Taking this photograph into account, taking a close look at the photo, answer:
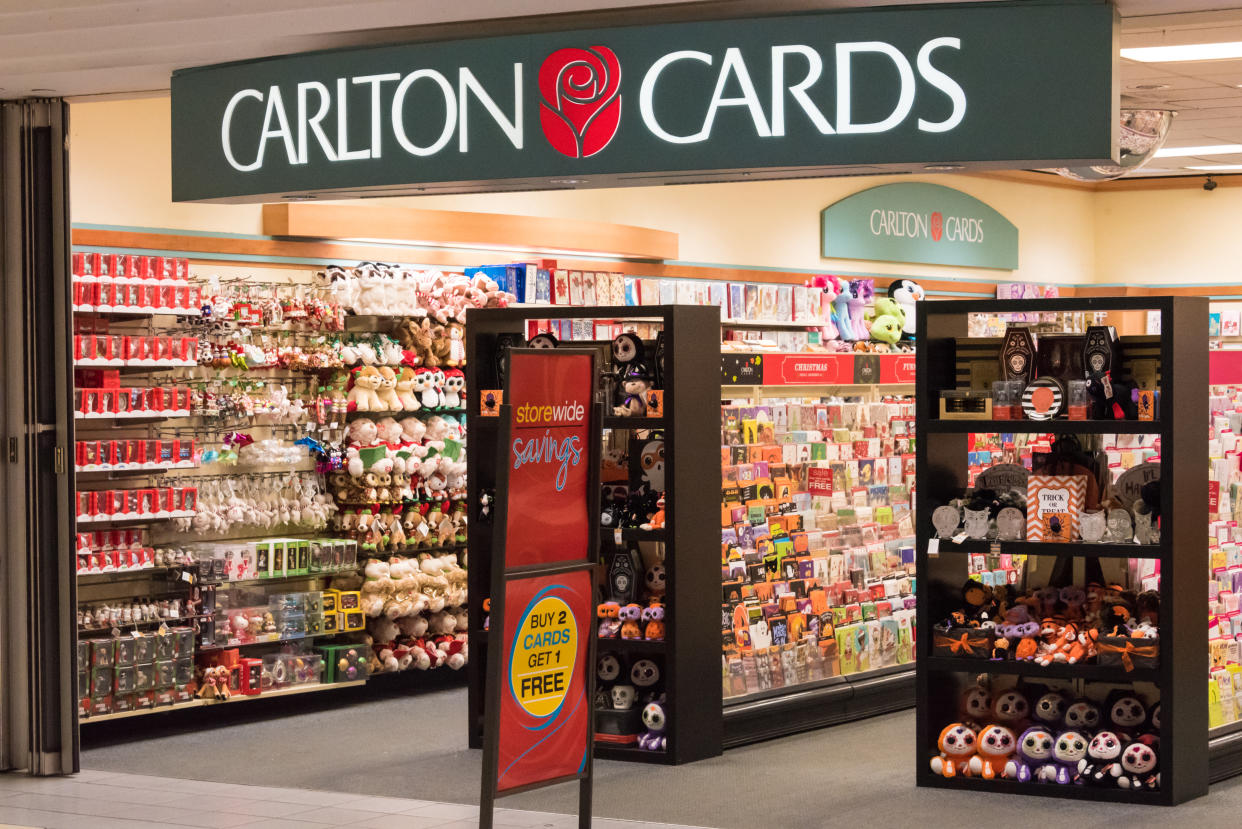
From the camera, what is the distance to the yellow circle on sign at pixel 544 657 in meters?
4.16

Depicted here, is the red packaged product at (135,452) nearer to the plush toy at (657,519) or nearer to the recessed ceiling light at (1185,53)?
the plush toy at (657,519)

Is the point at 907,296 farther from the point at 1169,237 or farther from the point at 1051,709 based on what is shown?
the point at 1051,709

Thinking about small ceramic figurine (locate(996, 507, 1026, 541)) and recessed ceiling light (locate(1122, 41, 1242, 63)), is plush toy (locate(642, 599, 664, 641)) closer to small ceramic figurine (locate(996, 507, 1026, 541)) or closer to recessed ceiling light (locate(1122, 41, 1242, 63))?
small ceramic figurine (locate(996, 507, 1026, 541))

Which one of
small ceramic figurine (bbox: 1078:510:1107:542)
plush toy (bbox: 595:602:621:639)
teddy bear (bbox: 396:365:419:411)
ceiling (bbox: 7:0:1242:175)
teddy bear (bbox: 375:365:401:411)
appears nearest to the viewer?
ceiling (bbox: 7:0:1242:175)

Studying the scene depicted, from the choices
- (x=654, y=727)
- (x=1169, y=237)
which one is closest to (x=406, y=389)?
(x=654, y=727)

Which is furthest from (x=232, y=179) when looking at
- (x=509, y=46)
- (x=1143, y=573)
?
(x=1143, y=573)

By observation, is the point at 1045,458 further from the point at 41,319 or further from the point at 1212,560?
the point at 41,319

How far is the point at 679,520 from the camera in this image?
22.5ft

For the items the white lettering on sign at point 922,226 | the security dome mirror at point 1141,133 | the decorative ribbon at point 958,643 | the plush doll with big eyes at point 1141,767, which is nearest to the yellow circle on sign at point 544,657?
the decorative ribbon at point 958,643

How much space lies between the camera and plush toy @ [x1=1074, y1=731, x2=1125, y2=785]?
603cm

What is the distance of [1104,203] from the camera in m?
16.7

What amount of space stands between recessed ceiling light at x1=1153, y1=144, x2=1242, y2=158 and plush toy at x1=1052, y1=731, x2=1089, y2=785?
824 cm

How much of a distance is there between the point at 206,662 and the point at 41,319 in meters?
2.27

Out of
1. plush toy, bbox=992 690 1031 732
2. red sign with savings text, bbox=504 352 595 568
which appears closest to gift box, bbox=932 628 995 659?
plush toy, bbox=992 690 1031 732
